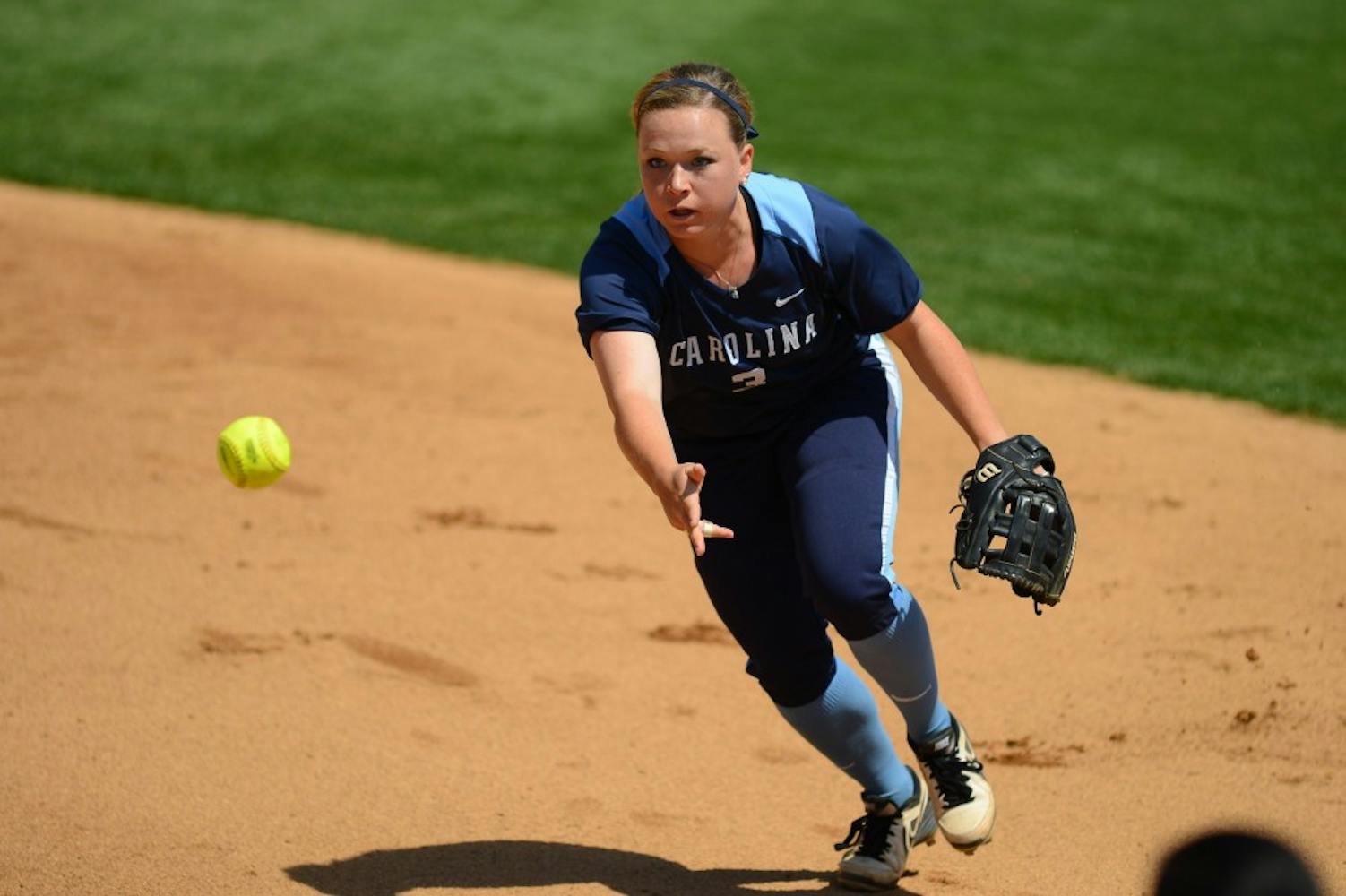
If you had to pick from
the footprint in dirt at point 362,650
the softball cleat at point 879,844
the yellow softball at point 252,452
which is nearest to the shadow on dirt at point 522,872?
the softball cleat at point 879,844

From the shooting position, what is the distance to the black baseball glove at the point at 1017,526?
3.55 m

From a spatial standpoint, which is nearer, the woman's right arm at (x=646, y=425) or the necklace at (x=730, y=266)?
the woman's right arm at (x=646, y=425)

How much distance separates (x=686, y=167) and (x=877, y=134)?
29.6ft

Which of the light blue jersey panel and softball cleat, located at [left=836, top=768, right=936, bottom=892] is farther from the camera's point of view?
softball cleat, located at [left=836, top=768, right=936, bottom=892]

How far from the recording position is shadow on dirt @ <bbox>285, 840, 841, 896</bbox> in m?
3.95

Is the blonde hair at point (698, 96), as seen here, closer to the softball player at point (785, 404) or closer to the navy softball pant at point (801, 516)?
the softball player at point (785, 404)

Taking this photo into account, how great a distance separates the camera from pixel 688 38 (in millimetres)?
14383

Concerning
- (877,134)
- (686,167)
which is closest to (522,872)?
(686,167)

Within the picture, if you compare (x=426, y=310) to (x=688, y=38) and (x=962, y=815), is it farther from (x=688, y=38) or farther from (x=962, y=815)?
(x=688, y=38)

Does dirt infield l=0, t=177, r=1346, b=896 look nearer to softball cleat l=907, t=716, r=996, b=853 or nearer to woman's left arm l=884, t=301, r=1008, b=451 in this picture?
softball cleat l=907, t=716, r=996, b=853

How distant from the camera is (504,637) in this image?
543 cm

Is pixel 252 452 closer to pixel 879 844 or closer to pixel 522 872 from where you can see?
pixel 522 872

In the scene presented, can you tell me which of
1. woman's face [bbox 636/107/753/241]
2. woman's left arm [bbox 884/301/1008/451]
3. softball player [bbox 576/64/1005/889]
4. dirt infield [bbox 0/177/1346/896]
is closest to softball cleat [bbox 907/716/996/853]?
softball player [bbox 576/64/1005/889]

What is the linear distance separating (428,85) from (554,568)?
7.99m
